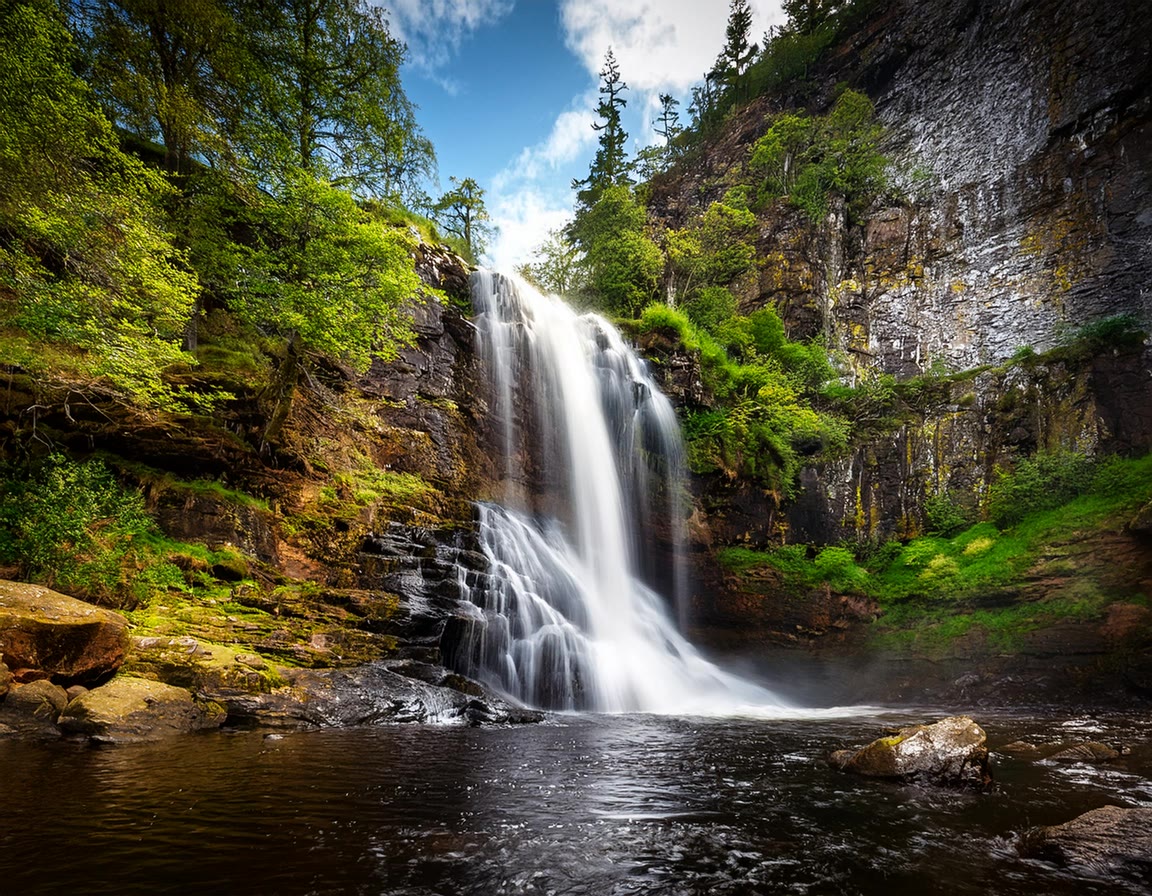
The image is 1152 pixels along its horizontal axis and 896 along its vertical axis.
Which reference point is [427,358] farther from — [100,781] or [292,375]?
[100,781]

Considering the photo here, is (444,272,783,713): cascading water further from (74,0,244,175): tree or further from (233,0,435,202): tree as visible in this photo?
(74,0,244,175): tree

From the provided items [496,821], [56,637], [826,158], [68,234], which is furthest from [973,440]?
[68,234]

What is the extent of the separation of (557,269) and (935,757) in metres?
29.3

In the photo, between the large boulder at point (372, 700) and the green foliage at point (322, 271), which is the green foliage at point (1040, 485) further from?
the green foliage at point (322, 271)

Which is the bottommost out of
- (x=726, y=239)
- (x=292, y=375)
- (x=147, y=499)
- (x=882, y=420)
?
(x=147, y=499)

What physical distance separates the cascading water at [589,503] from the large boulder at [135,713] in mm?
6415

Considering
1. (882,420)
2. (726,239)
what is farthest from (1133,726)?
(726,239)

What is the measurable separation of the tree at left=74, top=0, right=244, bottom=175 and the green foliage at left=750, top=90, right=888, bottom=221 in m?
26.8

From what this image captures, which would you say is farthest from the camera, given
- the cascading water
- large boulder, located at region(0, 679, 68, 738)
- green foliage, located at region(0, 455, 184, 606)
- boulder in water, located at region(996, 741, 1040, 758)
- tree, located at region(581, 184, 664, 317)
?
tree, located at region(581, 184, 664, 317)

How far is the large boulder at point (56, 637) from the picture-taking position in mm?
6137

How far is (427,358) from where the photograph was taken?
1827 centimetres

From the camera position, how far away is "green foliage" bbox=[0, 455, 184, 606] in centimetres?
763

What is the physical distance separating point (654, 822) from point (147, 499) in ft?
34.3

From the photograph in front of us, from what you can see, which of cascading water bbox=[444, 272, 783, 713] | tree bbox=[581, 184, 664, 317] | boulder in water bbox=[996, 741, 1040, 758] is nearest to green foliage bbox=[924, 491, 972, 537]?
cascading water bbox=[444, 272, 783, 713]
